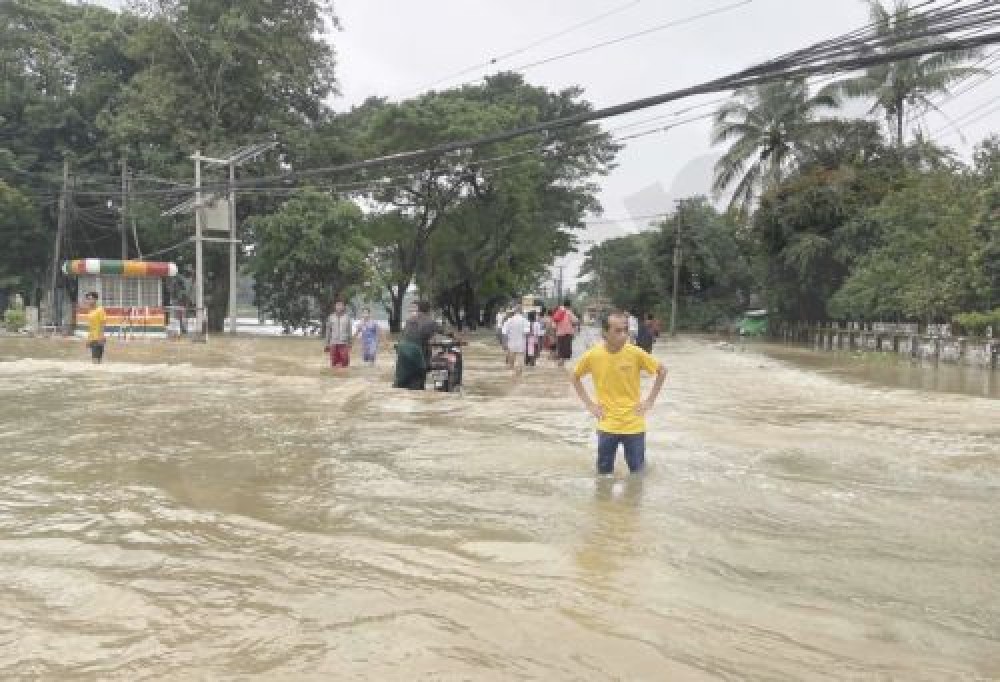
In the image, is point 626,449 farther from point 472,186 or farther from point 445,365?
point 472,186

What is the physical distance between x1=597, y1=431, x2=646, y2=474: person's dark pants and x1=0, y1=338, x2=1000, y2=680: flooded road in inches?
7.5

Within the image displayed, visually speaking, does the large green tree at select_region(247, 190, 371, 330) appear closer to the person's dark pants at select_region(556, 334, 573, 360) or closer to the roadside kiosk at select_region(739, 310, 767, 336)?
the person's dark pants at select_region(556, 334, 573, 360)

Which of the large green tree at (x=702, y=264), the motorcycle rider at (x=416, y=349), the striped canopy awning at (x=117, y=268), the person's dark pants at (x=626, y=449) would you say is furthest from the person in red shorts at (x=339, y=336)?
the large green tree at (x=702, y=264)

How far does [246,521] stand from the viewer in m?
6.54

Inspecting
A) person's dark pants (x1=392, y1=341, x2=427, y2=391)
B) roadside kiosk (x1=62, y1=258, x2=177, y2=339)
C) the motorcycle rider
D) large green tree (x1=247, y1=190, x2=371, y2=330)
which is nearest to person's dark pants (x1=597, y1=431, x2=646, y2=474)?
the motorcycle rider

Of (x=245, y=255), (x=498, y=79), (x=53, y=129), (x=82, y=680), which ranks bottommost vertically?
(x=82, y=680)

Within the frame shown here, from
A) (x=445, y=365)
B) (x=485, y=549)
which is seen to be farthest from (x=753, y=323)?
(x=485, y=549)

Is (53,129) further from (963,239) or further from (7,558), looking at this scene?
(7,558)

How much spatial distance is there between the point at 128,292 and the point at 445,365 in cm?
1986

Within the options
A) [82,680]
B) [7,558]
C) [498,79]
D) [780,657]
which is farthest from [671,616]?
[498,79]

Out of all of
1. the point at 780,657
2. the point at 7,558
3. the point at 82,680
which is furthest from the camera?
the point at 7,558

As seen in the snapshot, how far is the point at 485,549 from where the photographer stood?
19.4ft

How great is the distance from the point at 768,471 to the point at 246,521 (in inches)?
194

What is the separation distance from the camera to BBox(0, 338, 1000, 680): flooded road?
4.18 meters
